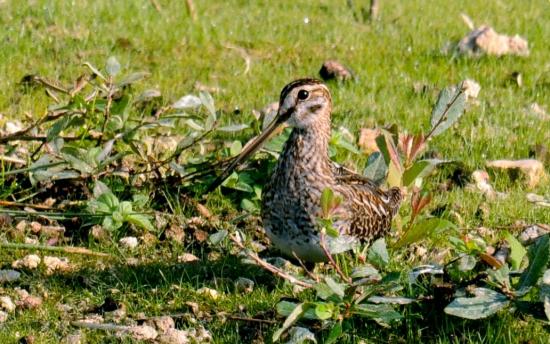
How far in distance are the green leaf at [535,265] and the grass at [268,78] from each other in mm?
256

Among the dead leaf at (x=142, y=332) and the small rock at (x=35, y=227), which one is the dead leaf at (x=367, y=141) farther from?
the dead leaf at (x=142, y=332)

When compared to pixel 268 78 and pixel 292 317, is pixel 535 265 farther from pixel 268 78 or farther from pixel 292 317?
pixel 268 78

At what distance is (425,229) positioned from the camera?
5.10 metres

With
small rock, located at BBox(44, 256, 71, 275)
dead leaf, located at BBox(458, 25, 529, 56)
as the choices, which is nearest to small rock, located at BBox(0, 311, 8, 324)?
small rock, located at BBox(44, 256, 71, 275)

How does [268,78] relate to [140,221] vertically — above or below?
above

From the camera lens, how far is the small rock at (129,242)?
590 cm

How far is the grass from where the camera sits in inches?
202

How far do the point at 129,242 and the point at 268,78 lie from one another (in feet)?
10.9

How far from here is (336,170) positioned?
5.85m

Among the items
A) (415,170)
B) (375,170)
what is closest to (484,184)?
(375,170)

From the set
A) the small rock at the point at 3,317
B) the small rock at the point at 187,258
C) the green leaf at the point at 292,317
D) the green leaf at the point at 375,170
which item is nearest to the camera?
the green leaf at the point at 292,317

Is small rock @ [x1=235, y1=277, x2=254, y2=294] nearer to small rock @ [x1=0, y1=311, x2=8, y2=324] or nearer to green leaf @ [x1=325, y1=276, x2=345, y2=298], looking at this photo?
green leaf @ [x1=325, y1=276, x2=345, y2=298]

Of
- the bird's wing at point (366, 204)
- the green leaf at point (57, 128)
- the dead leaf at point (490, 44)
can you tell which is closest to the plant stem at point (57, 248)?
the green leaf at point (57, 128)

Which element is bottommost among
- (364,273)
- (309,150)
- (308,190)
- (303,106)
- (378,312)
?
(378,312)
